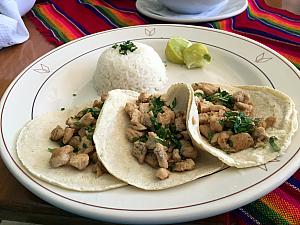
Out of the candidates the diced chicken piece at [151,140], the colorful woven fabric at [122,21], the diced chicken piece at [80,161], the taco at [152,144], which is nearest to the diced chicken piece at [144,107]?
the taco at [152,144]

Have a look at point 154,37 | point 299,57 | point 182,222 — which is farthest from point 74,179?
point 299,57

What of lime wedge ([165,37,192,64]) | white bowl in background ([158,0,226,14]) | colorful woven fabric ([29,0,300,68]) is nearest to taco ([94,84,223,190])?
lime wedge ([165,37,192,64])

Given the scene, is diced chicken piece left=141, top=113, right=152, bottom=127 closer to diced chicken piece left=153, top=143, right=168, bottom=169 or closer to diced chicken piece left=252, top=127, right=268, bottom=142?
diced chicken piece left=153, top=143, right=168, bottom=169

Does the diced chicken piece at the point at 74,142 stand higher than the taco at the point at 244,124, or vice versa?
the taco at the point at 244,124

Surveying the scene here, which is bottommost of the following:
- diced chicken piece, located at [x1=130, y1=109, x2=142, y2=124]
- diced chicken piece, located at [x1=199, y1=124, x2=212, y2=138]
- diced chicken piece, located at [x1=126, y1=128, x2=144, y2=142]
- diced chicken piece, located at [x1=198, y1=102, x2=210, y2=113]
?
diced chicken piece, located at [x1=126, y1=128, x2=144, y2=142]

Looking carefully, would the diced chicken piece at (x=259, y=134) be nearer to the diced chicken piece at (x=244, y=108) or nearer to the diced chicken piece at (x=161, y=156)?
the diced chicken piece at (x=244, y=108)

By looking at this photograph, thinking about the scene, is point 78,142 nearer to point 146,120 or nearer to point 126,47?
point 146,120
